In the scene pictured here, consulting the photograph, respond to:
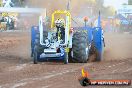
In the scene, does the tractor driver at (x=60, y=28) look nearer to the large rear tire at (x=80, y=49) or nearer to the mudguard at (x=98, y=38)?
the large rear tire at (x=80, y=49)

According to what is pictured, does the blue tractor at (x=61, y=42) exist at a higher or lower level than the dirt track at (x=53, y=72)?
higher

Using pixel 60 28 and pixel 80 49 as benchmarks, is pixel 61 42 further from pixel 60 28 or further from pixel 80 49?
pixel 80 49

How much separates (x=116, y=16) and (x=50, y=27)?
1652 inches

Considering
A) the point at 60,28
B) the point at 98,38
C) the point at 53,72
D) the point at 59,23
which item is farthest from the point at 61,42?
the point at 53,72

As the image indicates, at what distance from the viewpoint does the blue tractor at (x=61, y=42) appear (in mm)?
16938

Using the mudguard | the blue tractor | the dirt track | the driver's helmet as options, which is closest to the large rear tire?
the blue tractor

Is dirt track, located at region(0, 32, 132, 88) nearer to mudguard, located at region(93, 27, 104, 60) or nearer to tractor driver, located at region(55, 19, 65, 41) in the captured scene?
mudguard, located at region(93, 27, 104, 60)

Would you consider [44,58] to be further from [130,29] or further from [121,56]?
[130,29]

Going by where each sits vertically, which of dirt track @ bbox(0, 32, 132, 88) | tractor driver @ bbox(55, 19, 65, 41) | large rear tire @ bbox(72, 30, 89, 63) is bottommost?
dirt track @ bbox(0, 32, 132, 88)

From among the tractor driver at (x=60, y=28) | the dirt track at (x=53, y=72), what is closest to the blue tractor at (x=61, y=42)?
the tractor driver at (x=60, y=28)

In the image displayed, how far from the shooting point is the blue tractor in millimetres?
16938

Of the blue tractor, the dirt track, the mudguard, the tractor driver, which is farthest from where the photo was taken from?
the mudguard

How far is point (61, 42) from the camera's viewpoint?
17.1 m

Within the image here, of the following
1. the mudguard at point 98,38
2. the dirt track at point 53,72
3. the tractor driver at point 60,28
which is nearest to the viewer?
the dirt track at point 53,72
